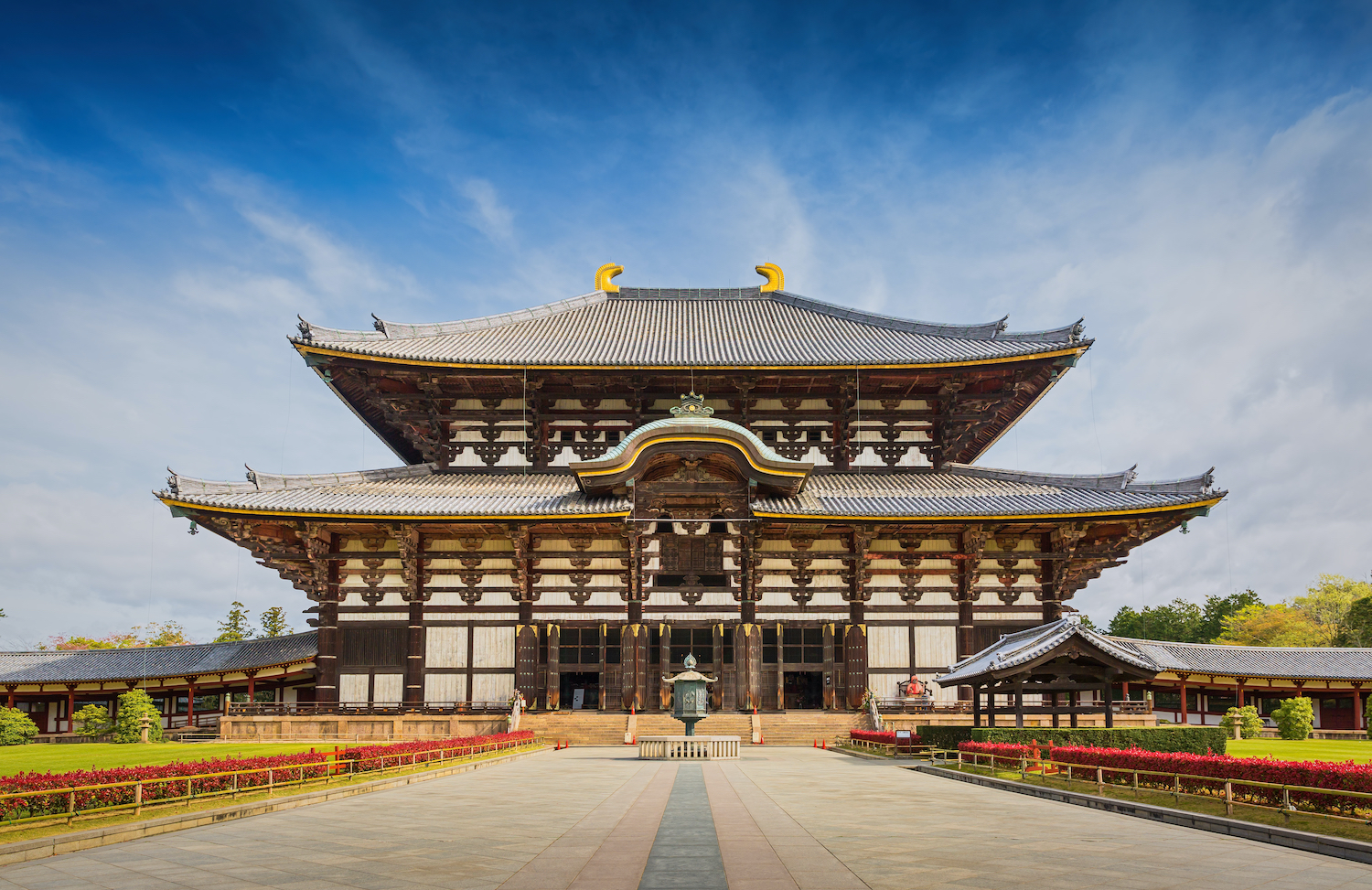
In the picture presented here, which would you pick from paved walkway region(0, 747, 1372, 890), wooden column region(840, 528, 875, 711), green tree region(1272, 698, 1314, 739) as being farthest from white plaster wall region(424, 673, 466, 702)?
green tree region(1272, 698, 1314, 739)

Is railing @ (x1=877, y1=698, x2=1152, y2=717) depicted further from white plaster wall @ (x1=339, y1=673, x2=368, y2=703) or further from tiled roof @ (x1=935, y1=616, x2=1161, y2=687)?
white plaster wall @ (x1=339, y1=673, x2=368, y2=703)

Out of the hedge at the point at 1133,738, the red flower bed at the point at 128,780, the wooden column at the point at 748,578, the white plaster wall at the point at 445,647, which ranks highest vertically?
the wooden column at the point at 748,578

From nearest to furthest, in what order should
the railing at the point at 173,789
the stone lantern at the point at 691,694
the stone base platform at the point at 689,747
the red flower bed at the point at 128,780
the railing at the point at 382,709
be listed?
the railing at the point at 173,789
the red flower bed at the point at 128,780
the stone base platform at the point at 689,747
the stone lantern at the point at 691,694
the railing at the point at 382,709

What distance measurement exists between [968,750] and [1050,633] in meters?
3.52

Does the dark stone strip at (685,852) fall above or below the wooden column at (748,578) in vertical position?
below

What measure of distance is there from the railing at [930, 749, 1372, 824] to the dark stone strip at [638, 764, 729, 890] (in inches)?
288

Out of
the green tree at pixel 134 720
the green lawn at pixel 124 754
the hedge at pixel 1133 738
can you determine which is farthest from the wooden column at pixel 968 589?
the green tree at pixel 134 720

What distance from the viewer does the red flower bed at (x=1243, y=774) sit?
41.5 ft

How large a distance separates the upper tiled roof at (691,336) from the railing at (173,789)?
18.6 metres

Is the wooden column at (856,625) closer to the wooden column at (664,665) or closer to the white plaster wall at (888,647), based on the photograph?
the white plaster wall at (888,647)

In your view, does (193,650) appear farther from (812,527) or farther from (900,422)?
(900,422)

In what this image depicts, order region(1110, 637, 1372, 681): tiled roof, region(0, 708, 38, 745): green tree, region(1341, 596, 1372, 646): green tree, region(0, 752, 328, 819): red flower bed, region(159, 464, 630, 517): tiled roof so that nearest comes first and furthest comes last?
1. region(0, 752, 328, 819): red flower bed
2. region(159, 464, 630, 517): tiled roof
3. region(0, 708, 38, 745): green tree
4. region(1110, 637, 1372, 681): tiled roof
5. region(1341, 596, 1372, 646): green tree

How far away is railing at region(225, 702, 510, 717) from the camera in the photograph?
32.8m

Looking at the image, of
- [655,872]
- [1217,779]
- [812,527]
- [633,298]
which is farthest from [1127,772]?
[633,298]
